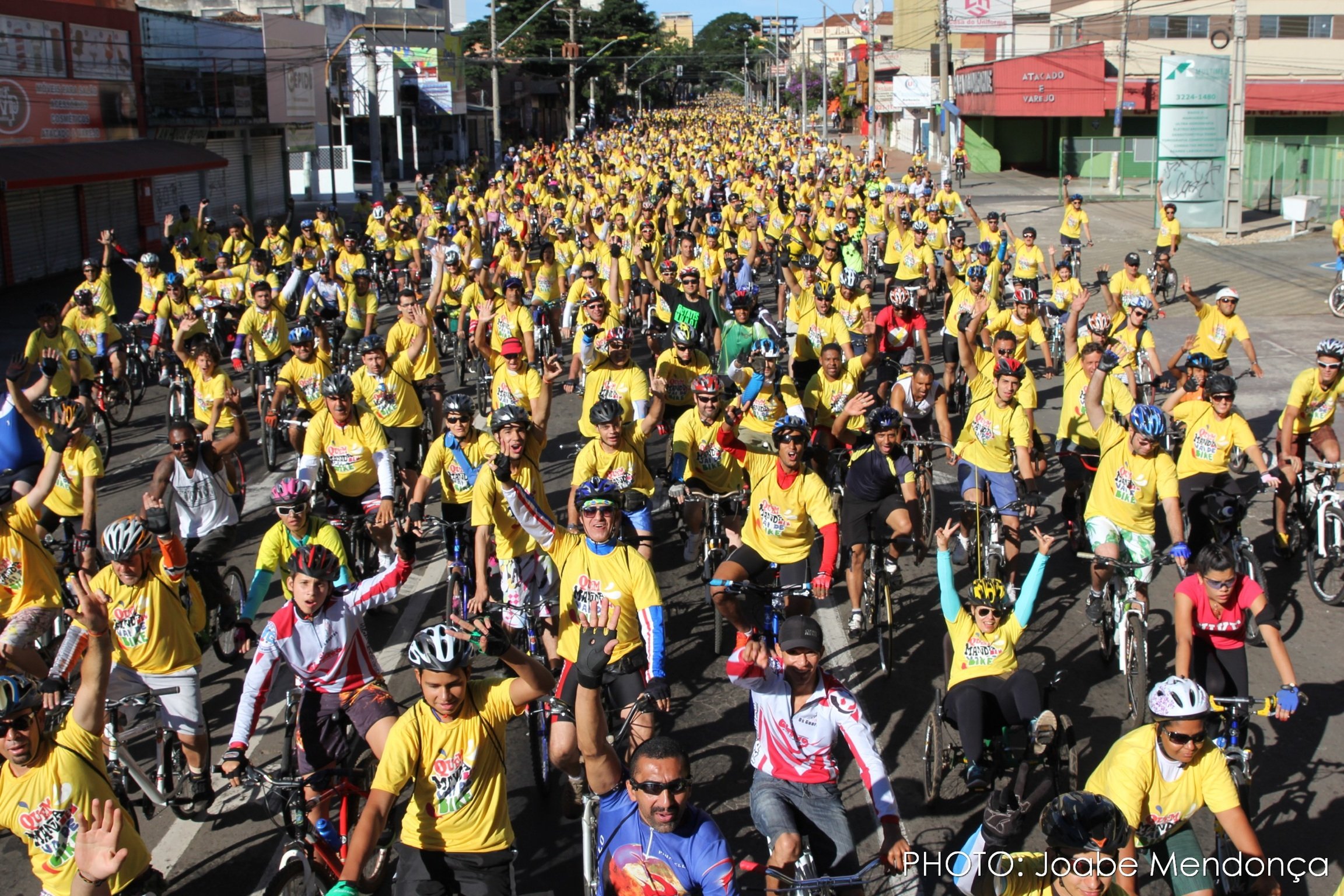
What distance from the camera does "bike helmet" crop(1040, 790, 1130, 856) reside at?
4723mm

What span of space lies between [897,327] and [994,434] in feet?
12.9

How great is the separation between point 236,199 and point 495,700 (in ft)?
136

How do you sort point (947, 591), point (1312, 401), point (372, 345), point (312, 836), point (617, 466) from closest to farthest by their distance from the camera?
point (312, 836) < point (947, 591) < point (617, 466) < point (1312, 401) < point (372, 345)

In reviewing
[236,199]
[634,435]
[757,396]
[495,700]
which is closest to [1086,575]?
[757,396]

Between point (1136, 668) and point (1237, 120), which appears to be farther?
point (1237, 120)

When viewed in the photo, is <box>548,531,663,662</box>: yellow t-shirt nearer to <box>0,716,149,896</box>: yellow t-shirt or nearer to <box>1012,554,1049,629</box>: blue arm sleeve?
<box>1012,554,1049,629</box>: blue arm sleeve

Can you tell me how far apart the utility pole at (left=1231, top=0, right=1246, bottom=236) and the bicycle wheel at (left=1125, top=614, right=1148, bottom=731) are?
83.8ft

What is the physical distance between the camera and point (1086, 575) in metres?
11.0

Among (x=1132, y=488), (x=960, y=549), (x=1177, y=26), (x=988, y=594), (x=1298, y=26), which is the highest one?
(x=1177, y=26)

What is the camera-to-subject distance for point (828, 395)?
39.5 ft

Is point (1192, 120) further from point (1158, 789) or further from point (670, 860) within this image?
point (670, 860)

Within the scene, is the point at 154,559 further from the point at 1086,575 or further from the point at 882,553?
the point at 1086,575

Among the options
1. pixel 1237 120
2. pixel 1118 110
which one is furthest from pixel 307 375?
pixel 1118 110

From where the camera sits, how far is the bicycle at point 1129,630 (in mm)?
8062
